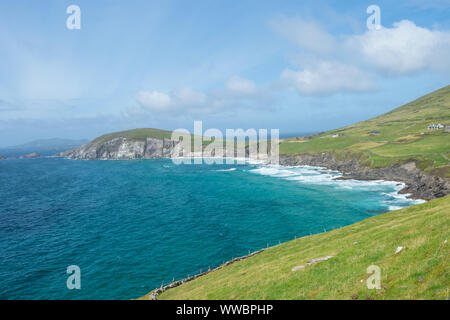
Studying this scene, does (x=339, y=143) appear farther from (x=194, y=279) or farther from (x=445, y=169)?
(x=194, y=279)

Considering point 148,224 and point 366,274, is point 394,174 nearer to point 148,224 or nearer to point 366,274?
point 148,224

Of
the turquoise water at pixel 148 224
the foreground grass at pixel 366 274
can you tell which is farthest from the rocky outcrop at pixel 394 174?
the foreground grass at pixel 366 274

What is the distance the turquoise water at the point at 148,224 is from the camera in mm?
45188

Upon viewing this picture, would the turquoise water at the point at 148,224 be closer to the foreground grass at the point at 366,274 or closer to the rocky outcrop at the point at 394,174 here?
the rocky outcrop at the point at 394,174

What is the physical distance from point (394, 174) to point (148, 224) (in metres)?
108

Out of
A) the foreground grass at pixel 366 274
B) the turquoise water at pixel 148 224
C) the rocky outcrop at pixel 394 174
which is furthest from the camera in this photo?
the rocky outcrop at pixel 394 174

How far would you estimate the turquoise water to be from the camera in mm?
45188

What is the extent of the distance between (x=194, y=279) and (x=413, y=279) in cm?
3159

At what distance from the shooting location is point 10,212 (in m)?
85.4

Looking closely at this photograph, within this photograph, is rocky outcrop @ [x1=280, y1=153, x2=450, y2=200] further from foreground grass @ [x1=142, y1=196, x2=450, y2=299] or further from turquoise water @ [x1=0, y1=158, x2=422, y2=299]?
foreground grass @ [x1=142, y1=196, x2=450, y2=299]

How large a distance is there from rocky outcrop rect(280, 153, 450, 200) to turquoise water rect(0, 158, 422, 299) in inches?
335

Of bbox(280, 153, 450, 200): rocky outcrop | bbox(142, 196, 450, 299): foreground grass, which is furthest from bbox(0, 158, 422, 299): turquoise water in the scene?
bbox(142, 196, 450, 299): foreground grass

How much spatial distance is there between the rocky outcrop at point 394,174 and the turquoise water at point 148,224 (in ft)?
27.9

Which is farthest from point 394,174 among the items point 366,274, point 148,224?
point 366,274
